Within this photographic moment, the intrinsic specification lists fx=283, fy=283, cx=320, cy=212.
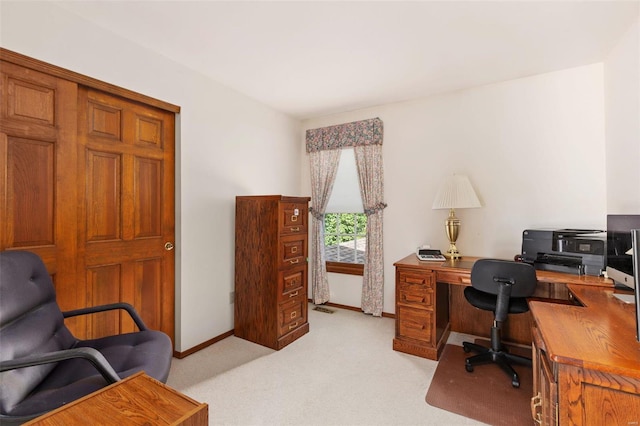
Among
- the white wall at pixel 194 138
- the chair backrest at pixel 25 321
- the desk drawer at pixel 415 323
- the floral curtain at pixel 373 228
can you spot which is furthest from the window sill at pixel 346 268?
the chair backrest at pixel 25 321

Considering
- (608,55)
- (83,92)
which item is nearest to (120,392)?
(83,92)

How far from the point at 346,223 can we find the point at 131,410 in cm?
319

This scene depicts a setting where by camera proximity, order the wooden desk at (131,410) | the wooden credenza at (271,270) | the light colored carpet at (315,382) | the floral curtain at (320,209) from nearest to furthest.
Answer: the wooden desk at (131,410)
the light colored carpet at (315,382)
the wooden credenza at (271,270)
the floral curtain at (320,209)

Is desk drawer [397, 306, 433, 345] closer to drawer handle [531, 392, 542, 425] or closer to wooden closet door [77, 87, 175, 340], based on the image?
drawer handle [531, 392, 542, 425]

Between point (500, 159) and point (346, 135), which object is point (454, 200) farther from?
point (346, 135)

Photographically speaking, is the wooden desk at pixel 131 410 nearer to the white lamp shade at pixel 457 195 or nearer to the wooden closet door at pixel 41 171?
the wooden closet door at pixel 41 171

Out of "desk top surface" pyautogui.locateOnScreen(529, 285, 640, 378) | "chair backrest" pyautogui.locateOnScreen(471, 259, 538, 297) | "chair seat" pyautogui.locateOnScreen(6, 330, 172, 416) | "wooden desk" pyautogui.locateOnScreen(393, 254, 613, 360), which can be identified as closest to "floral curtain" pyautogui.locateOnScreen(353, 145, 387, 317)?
"wooden desk" pyautogui.locateOnScreen(393, 254, 613, 360)

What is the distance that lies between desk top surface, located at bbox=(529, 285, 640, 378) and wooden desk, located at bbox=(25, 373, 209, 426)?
1.23 meters

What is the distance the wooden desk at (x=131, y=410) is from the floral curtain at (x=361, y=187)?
2.87 meters

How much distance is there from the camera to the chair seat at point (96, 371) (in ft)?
3.74

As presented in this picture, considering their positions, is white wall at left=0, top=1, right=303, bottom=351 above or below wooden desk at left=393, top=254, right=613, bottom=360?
above

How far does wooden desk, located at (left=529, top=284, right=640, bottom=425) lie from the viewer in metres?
0.95

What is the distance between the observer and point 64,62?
183cm

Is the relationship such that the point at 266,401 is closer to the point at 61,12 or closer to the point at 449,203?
the point at 449,203
